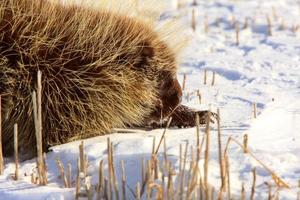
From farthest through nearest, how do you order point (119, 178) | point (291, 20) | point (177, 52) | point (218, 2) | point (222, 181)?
point (218, 2) → point (291, 20) → point (177, 52) → point (119, 178) → point (222, 181)

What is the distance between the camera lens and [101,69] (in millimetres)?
3766

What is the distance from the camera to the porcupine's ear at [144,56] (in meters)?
3.81

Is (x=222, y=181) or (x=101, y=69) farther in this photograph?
(x=101, y=69)

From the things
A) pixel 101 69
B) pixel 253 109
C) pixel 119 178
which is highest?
pixel 101 69

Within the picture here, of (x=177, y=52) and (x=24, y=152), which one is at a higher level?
(x=177, y=52)

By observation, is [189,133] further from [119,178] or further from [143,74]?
[119,178]

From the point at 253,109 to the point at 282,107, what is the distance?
20cm

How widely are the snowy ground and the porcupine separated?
0.16 meters

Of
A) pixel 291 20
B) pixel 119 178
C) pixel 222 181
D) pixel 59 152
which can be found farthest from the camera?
pixel 291 20

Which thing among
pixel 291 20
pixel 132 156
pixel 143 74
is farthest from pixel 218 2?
pixel 132 156

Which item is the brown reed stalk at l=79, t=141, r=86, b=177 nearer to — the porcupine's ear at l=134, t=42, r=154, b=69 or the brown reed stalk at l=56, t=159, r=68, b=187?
the brown reed stalk at l=56, t=159, r=68, b=187

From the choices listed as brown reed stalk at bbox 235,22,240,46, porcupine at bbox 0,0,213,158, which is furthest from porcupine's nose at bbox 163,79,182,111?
brown reed stalk at bbox 235,22,240,46

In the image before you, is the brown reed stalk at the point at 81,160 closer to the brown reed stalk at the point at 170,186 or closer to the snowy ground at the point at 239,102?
the snowy ground at the point at 239,102

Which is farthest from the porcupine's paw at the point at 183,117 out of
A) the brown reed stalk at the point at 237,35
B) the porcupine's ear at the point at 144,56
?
the brown reed stalk at the point at 237,35
